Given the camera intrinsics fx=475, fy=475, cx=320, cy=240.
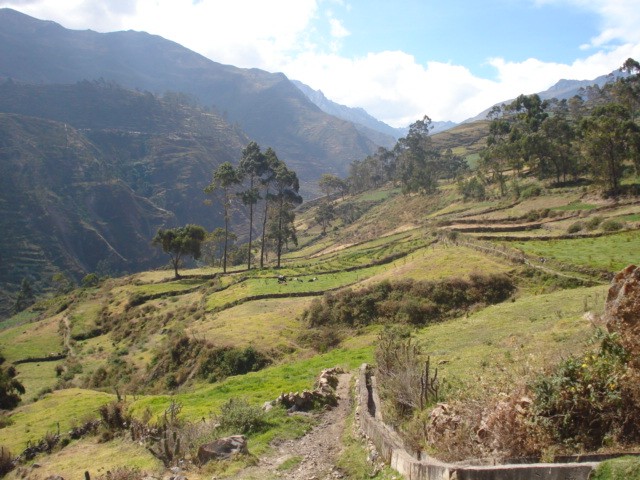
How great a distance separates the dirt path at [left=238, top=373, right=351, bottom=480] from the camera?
12.9m

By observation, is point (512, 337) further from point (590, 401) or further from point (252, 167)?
point (252, 167)

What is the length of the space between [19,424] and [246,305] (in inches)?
863

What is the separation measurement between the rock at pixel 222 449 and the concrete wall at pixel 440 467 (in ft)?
12.4

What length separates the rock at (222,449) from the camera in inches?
560

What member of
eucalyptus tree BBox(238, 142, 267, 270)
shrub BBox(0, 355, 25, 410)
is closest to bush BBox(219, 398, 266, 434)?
shrub BBox(0, 355, 25, 410)

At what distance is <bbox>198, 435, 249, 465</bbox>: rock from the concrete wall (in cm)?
377

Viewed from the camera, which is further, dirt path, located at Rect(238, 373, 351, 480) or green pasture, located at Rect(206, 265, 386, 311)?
green pasture, located at Rect(206, 265, 386, 311)

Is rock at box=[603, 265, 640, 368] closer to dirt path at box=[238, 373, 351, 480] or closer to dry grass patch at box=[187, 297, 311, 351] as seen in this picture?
dirt path at box=[238, 373, 351, 480]

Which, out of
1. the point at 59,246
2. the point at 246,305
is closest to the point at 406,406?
the point at 246,305

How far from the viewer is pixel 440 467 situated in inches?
334

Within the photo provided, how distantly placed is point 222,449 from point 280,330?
22.9m

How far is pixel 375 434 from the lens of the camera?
12.9 meters

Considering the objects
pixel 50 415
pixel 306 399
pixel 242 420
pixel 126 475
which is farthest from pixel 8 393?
pixel 306 399

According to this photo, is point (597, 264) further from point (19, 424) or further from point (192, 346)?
point (19, 424)
